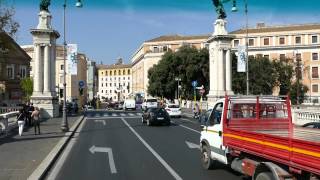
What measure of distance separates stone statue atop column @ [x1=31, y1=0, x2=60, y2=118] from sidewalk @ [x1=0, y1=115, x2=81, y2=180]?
1923cm

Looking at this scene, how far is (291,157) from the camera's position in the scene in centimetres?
896

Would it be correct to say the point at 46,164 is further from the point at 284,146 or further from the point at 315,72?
the point at 315,72

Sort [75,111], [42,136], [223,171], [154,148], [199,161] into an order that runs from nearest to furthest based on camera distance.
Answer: [223,171], [199,161], [154,148], [42,136], [75,111]

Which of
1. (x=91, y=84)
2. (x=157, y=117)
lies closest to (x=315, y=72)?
(x=91, y=84)

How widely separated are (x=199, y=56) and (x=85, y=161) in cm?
6205

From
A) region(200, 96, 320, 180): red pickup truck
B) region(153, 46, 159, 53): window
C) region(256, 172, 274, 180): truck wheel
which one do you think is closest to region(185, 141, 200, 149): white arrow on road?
region(200, 96, 320, 180): red pickup truck

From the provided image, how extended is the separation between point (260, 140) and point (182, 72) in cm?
6981

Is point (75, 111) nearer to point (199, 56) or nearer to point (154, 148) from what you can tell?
point (199, 56)

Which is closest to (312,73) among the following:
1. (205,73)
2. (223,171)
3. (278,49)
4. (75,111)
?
(278,49)

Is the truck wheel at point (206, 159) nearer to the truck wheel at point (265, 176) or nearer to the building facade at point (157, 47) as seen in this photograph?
the truck wheel at point (265, 176)

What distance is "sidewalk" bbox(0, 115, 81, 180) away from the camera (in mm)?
13328

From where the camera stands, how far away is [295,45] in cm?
11538

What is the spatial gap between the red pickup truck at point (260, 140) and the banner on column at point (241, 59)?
25920 millimetres

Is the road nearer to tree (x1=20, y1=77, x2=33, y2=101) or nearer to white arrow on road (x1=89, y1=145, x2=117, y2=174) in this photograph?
white arrow on road (x1=89, y1=145, x2=117, y2=174)
